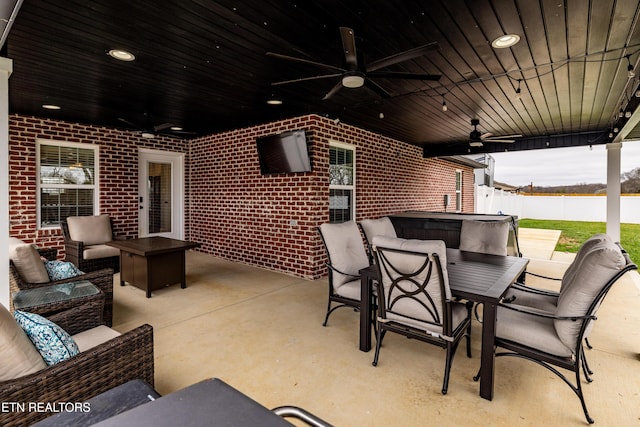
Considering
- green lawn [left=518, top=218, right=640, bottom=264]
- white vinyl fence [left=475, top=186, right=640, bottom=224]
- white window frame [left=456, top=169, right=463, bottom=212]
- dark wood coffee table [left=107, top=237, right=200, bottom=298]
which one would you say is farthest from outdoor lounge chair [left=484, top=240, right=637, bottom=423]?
white vinyl fence [left=475, top=186, right=640, bottom=224]

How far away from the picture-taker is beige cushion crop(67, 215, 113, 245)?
5.02 metres

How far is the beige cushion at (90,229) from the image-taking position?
5.02 metres

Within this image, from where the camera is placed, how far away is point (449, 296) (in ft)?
6.94

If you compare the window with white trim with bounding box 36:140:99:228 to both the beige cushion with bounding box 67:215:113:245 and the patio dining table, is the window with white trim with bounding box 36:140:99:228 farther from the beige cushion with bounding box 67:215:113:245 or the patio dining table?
the patio dining table

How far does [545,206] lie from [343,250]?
1448 centimetres

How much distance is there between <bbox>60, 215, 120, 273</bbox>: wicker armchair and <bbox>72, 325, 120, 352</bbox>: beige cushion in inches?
120

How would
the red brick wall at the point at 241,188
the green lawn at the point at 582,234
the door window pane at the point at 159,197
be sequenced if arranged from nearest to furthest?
the red brick wall at the point at 241,188
the door window pane at the point at 159,197
the green lawn at the point at 582,234

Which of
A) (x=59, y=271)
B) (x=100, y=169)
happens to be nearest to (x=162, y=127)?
(x=100, y=169)

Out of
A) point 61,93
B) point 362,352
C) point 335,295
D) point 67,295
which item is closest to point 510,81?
point 335,295

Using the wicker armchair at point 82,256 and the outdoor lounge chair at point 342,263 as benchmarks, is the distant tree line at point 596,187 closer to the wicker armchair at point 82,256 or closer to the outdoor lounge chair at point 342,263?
the outdoor lounge chair at point 342,263

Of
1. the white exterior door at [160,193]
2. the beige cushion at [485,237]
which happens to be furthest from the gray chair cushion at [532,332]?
the white exterior door at [160,193]

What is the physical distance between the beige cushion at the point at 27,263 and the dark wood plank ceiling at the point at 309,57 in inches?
70.2

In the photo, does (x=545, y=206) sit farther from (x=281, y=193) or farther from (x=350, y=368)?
(x=350, y=368)

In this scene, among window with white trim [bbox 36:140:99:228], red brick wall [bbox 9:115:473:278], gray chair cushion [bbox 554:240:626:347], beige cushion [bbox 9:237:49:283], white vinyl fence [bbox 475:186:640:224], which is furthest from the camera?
white vinyl fence [bbox 475:186:640:224]
